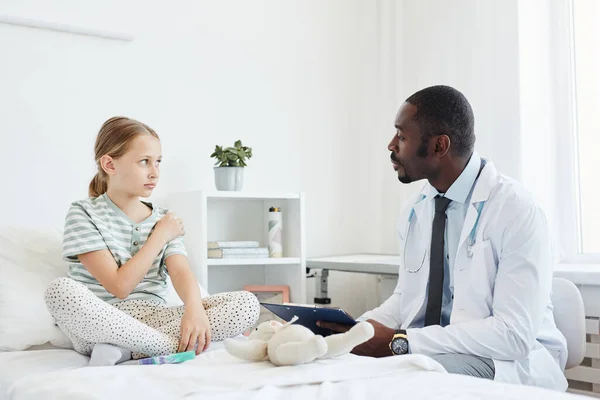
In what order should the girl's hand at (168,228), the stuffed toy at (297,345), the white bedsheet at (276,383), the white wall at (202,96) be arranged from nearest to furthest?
the white bedsheet at (276,383) → the stuffed toy at (297,345) → the girl's hand at (168,228) → the white wall at (202,96)

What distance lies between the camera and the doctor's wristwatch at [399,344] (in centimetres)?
160

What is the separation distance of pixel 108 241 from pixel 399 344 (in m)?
0.82

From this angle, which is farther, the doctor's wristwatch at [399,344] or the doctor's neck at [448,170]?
the doctor's neck at [448,170]

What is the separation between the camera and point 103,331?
60.5 inches

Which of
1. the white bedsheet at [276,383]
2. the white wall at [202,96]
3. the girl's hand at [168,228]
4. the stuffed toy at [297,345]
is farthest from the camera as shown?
the white wall at [202,96]

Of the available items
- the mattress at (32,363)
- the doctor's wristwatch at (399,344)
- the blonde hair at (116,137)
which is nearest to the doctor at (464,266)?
the doctor's wristwatch at (399,344)

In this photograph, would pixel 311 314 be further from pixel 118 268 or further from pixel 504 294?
pixel 118 268

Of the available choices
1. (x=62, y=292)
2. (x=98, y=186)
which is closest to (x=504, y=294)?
(x=62, y=292)

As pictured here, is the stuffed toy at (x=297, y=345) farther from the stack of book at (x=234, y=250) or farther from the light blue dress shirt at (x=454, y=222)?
the stack of book at (x=234, y=250)

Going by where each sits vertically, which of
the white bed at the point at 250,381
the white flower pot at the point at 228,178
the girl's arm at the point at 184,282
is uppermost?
the white flower pot at the point at 228,178

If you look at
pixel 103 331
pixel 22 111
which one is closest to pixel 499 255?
pixel 103 331

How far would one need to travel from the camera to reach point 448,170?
183 centimetres

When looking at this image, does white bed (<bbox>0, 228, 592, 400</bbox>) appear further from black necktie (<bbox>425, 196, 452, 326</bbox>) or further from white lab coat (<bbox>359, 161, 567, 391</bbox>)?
black necktie (<bbox>425, 196, 452, 326</bbox>)

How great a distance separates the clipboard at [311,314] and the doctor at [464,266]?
0.14 ft
